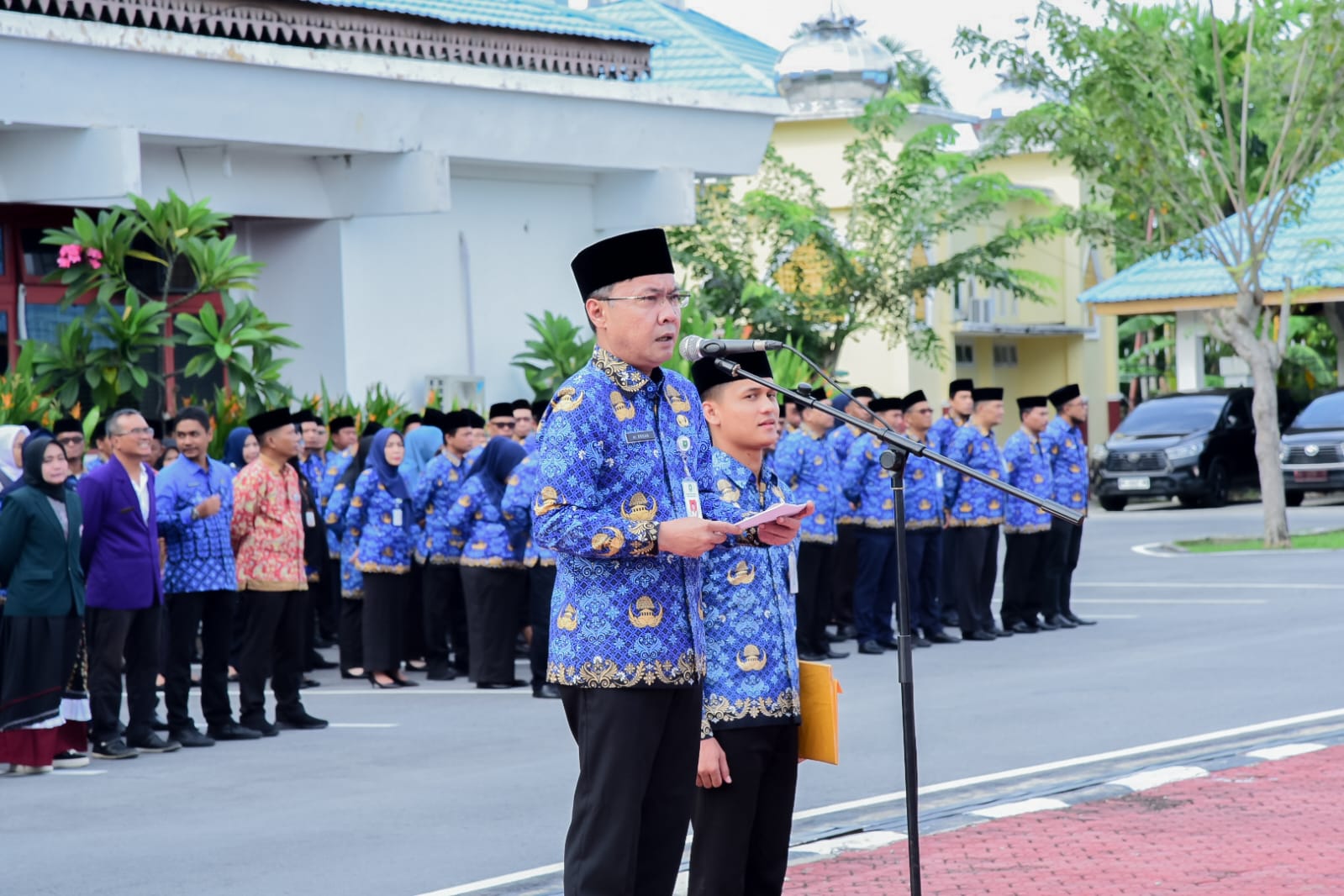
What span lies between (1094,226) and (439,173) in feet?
35.3

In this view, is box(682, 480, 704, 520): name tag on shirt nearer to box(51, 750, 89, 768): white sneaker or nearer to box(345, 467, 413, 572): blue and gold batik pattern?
box(51, 750, 89, 768): white sneaker

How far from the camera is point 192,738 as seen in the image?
39.3 ft

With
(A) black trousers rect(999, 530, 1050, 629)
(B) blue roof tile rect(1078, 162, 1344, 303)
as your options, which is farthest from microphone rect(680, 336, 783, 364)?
(B) blue roof tile rect(1078, 162, 1344, 303)

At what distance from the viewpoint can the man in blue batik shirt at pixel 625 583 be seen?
502cm

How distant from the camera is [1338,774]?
934 cm

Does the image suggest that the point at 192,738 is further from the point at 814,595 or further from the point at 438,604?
the point at 814,595

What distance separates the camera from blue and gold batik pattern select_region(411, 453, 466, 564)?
1470cm

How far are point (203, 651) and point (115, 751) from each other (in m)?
0.88

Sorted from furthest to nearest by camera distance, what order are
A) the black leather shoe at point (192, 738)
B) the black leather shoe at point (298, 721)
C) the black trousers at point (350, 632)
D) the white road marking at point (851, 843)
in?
the black trousers at point (350, 632)
the black leather shoe at point (298, 721)
the black leather shoe at point (192, 738)
the white road marking at point (851, 843)

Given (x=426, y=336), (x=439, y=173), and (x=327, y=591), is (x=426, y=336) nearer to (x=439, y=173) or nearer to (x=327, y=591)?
(x=439, y=173)

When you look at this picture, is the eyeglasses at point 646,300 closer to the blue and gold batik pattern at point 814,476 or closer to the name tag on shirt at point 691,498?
the name tag on shirt at point 691,498

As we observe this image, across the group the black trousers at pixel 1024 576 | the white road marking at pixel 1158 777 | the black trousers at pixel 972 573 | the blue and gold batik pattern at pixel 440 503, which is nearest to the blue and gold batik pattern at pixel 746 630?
the white road marking at pixel 1158 777

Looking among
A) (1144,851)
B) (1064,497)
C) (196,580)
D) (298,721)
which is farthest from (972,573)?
(1144,851)

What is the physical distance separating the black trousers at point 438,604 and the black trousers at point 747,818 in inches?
372
